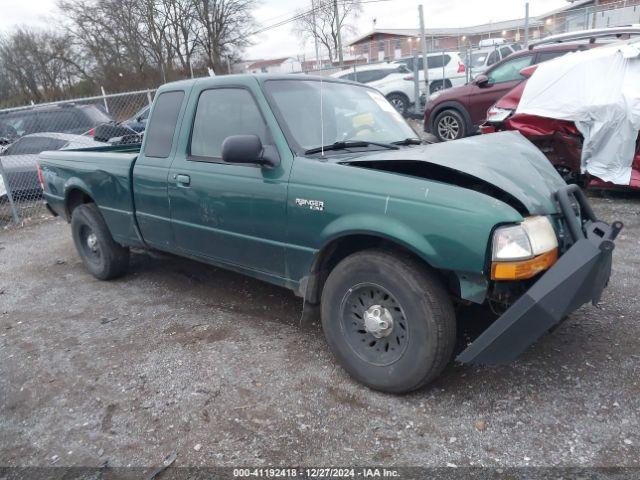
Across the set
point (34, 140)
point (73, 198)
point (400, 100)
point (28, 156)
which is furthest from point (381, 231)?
point (400, 100)

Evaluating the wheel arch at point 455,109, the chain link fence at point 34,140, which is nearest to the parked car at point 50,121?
the chain link fence at point 34,140

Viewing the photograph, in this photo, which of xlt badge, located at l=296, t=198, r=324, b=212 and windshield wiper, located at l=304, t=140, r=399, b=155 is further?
windshield wiper, located at l=304, t=140, r=399, b=155

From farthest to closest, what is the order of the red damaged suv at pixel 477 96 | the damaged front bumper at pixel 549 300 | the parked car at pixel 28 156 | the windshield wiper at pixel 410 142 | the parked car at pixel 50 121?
1. the parked car at pixel 50 121
2. the parked car at pixel 28 156
3. the red damaged suv at pixel 477 96
4. the windshield wiper at pixel 410 142
5. the damaged front bumper at pixel 549 300

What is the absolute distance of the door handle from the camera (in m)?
3.85

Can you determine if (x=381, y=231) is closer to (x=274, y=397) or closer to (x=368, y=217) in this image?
(x=368, y=217)

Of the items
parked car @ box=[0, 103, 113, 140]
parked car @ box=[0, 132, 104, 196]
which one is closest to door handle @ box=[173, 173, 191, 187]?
parked car @ box=[0, 132, 104, 196]

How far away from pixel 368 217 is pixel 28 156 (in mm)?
8964

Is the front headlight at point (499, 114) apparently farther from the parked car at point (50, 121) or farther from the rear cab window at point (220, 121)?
the parked car at point (50, 121)

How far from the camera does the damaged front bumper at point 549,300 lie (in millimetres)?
2385

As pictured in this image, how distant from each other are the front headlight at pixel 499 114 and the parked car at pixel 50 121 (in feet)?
29.1

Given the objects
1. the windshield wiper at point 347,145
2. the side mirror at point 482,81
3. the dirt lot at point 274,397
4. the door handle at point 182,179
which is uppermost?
the side mirror at point 482,81

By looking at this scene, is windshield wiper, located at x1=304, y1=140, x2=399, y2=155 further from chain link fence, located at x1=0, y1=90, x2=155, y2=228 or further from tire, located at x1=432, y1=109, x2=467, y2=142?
tire, located at x1=432, y1=109, x2=467, y2=142

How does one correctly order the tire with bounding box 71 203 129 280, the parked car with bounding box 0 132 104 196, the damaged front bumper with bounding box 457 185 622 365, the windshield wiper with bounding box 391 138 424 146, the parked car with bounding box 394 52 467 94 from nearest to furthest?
the damaged front bumper with bounding box 457 185 622 365 → the windshield wiper with bounding box 391 138 424 146 → the tire with bounding box 71 203 129 280 → the parked car with bounding box 0 132 104 196 → the parked car with bounding box 394 52 467 94

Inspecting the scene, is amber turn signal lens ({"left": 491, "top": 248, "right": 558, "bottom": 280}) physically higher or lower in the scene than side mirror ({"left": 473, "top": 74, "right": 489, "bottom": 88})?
lower
